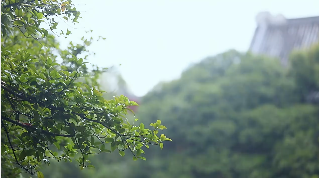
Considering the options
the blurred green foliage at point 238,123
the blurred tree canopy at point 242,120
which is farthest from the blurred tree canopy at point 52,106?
the blurred tree canopy at point 242,120

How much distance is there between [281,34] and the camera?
421 cm

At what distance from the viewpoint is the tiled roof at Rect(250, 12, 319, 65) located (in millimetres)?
3889

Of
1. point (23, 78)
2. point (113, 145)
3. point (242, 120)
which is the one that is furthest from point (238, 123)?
point (23, 78)

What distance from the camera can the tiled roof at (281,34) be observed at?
3.89m

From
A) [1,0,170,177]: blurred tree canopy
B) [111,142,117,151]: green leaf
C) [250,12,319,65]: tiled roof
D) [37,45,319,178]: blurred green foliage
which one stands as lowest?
[111,142,117,151]: green leaf

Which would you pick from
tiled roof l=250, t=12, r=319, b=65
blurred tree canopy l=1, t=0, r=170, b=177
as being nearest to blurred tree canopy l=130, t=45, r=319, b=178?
tiled roof l=250, t=12, r=319, b=65

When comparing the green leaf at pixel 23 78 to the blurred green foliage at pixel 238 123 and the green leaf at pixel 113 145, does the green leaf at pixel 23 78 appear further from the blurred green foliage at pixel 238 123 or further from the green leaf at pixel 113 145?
the blurred green foliage at pixel 238 123

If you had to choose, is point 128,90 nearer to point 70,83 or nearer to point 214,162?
point 214,162

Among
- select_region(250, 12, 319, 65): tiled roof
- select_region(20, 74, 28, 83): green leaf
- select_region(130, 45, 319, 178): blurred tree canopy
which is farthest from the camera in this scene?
select_region(250, 12, 319, 65): tiled roof

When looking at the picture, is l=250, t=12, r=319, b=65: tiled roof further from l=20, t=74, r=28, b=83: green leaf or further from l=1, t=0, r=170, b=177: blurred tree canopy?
l=20, t=74, r=28, b=83: green leaf

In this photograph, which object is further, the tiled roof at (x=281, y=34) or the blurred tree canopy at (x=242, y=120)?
the tiled roof at (x=281, y=34)

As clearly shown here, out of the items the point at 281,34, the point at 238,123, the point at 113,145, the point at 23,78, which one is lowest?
the point at 113,145

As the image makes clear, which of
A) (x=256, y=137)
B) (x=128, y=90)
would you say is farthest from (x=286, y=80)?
(x=128, y=90)

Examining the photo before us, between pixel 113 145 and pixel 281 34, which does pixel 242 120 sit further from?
pixel 113 145
